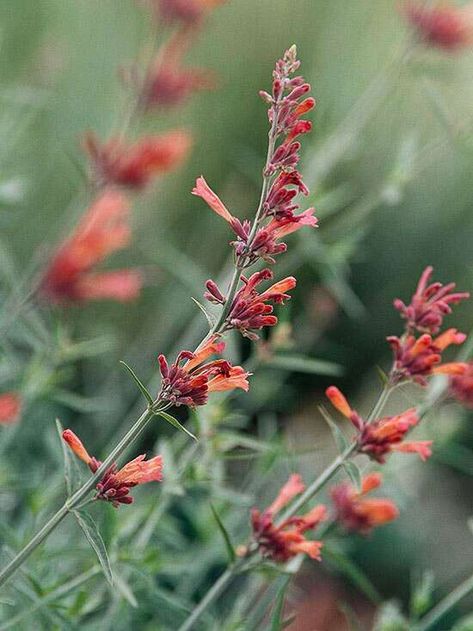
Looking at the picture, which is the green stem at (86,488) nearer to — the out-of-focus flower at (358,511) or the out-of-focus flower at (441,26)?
the out-of-focus flower at (358,511)

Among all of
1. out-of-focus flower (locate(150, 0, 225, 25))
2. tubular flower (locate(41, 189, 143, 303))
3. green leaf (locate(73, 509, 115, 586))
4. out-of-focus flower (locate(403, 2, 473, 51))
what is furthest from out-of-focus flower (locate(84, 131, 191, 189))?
green leaf (locate(73, 509, 115, 586))

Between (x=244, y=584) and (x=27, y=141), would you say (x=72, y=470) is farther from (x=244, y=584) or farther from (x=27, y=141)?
(x=27, y=141)

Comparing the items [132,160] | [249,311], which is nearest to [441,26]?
[132,160]

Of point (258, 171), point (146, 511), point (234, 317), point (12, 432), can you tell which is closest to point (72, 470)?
point (234, 317)

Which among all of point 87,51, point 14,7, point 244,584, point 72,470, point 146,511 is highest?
point 14,7

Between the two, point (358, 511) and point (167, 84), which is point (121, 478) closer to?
point (358, 511)

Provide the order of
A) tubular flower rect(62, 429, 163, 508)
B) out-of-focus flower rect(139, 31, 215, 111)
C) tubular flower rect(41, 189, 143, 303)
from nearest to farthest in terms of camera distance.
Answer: tubular flower rect(62, 429, 163, 508) < tubular flower rect(41, 189, 143, 303) < out-of-focus flower rect(139, 31, 215, 111)

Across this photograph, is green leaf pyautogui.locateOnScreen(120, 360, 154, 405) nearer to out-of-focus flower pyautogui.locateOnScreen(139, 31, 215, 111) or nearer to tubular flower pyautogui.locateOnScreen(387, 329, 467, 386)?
tubular flower pyautogui.locateOnScreen(387, 329, 467, 386)
